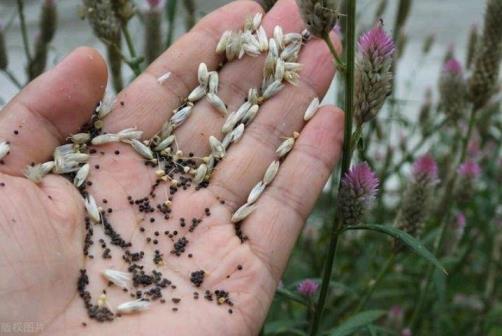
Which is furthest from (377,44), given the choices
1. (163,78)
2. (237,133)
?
(163,78)

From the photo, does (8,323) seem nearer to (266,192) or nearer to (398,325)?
(266,192)

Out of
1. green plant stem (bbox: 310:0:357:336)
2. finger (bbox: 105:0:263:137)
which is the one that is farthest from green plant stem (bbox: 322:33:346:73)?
finger (bbox: 105:0:263:137)

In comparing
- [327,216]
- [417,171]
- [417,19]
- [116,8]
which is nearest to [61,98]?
[116,8]

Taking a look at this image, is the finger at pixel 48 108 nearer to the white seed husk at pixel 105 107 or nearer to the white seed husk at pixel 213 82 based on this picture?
the white seed husk at pixel 105 107

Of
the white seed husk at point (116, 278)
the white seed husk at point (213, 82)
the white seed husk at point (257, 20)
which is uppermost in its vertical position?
the white seed husk at point (257, 20)

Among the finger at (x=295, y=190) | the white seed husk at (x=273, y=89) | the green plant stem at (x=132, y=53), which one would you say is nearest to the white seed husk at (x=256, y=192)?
the finger at (x=295, y=190)

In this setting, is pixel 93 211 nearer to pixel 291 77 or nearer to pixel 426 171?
pixel 291 77
